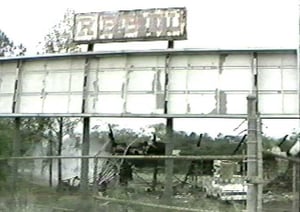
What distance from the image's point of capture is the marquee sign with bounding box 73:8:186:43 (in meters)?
15.6

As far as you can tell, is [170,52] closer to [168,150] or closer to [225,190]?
[168,150]

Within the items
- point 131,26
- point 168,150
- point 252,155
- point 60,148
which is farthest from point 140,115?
point 252,155

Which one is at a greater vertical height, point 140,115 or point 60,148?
point 140,115

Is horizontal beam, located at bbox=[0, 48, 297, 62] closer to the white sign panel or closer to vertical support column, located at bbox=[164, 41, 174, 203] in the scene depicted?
the white sign panel

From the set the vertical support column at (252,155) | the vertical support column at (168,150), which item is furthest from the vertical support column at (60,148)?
the vertical support column at (252,155)

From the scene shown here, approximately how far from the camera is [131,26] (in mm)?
15977

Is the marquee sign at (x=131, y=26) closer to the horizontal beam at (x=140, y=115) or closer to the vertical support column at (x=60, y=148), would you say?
the horizontal beam at (x=140, y=115)

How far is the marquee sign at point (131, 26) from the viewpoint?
1564 cm

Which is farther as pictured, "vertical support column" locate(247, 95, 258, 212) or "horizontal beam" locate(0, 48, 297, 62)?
"horizontal beam" locate(0, 48, 297, 62)

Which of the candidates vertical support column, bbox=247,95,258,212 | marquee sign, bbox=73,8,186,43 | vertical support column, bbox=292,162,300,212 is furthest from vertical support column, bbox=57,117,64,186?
vertical support column, bbox=247,95,258,212

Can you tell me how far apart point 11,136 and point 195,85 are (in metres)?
5.53

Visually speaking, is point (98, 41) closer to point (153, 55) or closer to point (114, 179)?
point (153, 55)

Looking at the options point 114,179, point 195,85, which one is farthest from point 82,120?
point 114,179

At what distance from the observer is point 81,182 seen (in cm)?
1181
